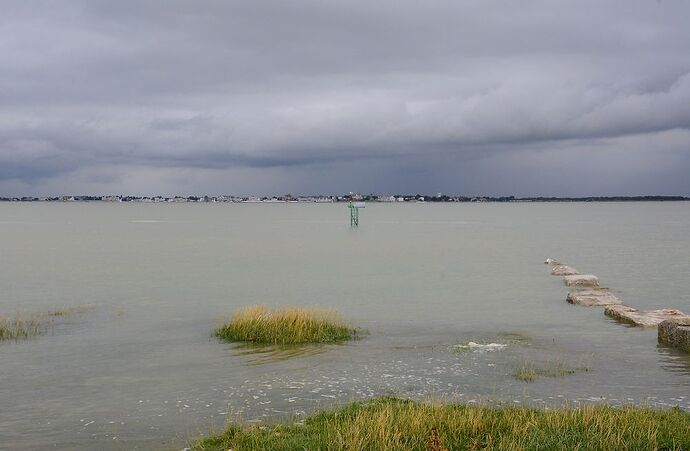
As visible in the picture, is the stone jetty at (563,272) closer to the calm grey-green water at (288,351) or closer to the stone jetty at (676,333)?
the calm grey-green water at (288,351)

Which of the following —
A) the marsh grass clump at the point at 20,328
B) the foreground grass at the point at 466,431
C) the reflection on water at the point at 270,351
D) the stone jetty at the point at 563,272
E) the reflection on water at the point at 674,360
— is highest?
the foreground grass at the point at 466,431

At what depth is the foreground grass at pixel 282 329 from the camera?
92.0ft

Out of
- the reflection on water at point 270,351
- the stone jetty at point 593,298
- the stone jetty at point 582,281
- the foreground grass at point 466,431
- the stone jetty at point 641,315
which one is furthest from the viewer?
the stone jetty at point 582,281

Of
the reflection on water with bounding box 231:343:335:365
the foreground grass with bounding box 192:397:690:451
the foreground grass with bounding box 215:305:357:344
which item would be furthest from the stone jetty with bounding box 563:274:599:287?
the foreground grass with bounding box 192:397:690:451

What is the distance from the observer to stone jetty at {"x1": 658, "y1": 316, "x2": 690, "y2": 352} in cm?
2636

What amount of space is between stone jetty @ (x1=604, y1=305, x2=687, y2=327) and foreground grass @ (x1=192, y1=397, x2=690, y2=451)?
56.4 ft

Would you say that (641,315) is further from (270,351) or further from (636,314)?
(270,351)

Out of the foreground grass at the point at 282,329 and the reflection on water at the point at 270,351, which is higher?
the foreground grass at the point at 282,329

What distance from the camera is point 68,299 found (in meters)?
43.7

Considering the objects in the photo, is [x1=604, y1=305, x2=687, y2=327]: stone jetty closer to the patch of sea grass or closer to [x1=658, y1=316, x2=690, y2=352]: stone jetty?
[x1=658, y1=316, x2=690, y2=352]: stone jetty

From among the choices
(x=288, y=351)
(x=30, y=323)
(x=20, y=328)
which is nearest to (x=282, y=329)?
(x=288, y=351)

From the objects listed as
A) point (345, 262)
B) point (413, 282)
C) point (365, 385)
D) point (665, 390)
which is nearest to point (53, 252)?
point (345, 262)

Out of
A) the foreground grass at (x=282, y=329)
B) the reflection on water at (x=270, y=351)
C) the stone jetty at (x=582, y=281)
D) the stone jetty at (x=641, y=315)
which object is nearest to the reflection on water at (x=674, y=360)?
the stone jetty at (x=641, y=315)

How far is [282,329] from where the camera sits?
28281mm
